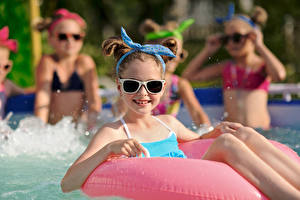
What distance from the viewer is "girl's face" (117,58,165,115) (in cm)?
276

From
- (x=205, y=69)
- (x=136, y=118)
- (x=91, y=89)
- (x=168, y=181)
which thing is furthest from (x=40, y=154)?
(x=205, y=69)

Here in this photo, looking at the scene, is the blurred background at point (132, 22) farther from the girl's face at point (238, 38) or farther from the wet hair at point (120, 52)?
the girl's face at point (238, 38)

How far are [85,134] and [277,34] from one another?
815 centimetres

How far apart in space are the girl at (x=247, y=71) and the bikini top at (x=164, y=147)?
244 centimetres

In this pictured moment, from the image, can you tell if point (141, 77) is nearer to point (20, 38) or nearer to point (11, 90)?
point (11, 90)

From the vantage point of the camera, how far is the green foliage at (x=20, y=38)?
7.03m

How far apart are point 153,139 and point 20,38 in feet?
16.6

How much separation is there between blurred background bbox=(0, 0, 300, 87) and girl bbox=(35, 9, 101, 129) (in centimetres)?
83

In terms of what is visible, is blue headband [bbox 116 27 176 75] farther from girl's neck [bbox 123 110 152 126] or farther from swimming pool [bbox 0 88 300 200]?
swimming pool [bbox 0 88 300 200]

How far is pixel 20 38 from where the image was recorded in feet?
24.1

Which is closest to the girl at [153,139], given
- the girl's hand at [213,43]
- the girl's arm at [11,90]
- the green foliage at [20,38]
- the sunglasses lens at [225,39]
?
the sunglasses lens at [225,39]

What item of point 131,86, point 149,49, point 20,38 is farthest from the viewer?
point 20,38

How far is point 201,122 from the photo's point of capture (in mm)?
4973

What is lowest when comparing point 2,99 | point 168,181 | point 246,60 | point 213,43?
point 2,99
